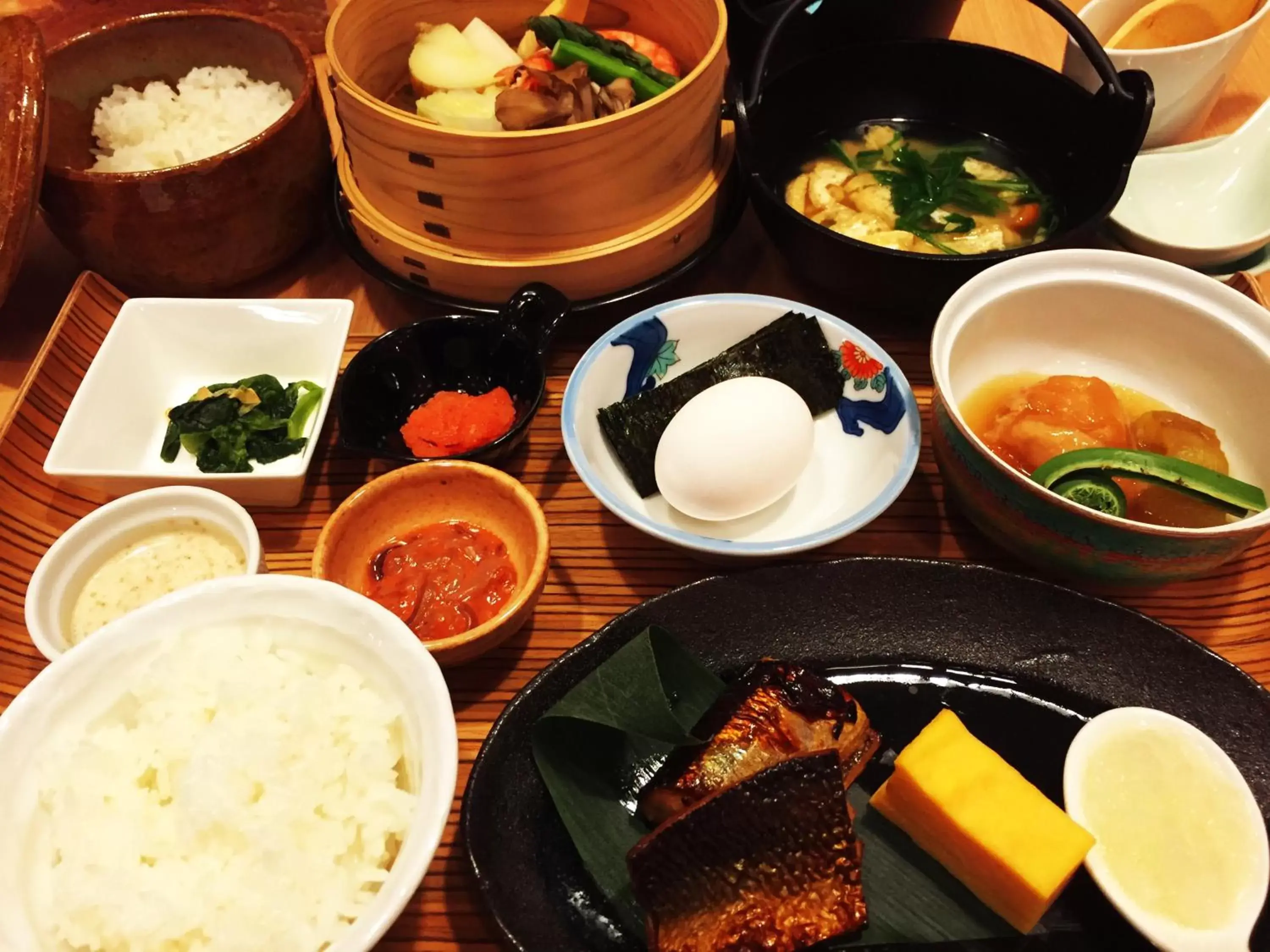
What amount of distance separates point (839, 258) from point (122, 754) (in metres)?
1.69

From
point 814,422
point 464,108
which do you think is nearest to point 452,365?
point 464,108

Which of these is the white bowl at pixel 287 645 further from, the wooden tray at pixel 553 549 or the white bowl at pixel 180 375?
the white bowl at pixel 180 375

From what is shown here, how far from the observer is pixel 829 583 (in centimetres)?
157

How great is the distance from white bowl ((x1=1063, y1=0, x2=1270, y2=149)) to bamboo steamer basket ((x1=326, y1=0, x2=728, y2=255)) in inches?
44.8

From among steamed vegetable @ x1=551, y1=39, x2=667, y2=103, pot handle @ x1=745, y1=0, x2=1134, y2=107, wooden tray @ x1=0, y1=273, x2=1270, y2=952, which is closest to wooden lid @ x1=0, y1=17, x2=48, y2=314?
wooden tray @ x1=0, y1=273, x2=1270, y2=952

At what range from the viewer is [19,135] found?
5.90 feet

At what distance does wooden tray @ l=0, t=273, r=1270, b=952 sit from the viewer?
5.20 ft

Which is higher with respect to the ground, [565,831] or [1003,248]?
[1003,248]

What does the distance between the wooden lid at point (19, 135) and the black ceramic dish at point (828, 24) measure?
71.3 inches

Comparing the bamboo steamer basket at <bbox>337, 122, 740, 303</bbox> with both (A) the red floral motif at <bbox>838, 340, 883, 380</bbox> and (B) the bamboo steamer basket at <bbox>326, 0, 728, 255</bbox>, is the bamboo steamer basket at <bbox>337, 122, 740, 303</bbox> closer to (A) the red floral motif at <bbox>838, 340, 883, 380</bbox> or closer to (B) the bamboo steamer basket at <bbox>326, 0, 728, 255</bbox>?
(B) the bamboo steamer basket at <bbox>326, 0, 728, 255</bbox>

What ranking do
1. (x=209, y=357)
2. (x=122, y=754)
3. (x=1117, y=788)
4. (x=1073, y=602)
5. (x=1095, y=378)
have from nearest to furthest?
(x=122, y=754)
(x=1117, y=788)
(x=1073, y=602)
(x=1095, y=378)
(x=209, y=357)

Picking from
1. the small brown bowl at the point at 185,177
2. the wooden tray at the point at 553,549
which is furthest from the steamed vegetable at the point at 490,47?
the wooden tray at the point at 553,549

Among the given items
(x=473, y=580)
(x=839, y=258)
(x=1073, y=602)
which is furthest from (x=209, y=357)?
(x=1073, y=602)

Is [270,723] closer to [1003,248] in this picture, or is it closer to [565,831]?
[565,831]
